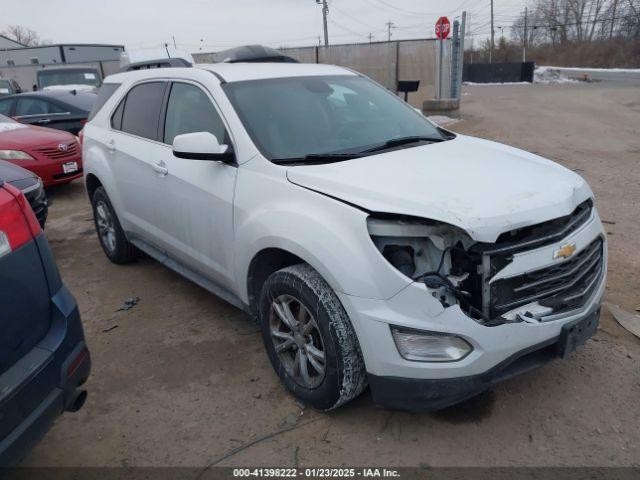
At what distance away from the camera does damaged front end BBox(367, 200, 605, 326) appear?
2346mm

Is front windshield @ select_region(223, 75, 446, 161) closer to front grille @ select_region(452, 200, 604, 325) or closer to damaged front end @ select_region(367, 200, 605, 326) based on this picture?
damaged front end @ select_region(367, 200, 605, 326)

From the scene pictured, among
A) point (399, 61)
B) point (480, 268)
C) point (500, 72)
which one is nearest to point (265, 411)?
point (480, 268)

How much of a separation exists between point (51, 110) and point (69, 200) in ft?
11.3

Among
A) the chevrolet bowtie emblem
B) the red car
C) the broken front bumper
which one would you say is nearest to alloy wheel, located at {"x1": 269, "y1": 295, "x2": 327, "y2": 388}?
the broken front bumper

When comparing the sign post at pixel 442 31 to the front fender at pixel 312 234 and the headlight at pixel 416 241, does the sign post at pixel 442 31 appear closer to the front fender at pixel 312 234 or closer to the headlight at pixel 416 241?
the front fender at pixel 312 234

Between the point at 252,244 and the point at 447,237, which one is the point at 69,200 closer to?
the point at 252,244

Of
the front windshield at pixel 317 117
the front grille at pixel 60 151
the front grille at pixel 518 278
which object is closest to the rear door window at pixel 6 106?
the front grille at pixel 60 151

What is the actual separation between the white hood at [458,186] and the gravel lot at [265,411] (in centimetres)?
107

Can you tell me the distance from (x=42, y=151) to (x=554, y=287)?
25.3ft

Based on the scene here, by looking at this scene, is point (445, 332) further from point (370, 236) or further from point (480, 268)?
point (370, 236)

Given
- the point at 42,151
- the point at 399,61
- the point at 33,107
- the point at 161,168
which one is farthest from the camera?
the point at 399,61

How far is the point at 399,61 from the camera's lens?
671 inches

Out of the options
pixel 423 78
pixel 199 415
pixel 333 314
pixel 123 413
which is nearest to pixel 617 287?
pixel 333 314

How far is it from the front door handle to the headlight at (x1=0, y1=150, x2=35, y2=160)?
4928mm
